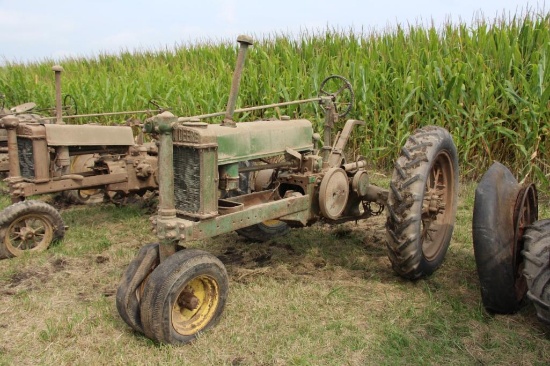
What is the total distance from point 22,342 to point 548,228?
10.1ft

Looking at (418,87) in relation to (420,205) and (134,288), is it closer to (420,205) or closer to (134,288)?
(420,205)

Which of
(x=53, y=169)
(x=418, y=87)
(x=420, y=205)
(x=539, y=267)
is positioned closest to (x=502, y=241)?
(x=539, y=267)

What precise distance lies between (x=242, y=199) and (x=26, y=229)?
202cm

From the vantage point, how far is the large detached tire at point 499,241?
2.93 meters

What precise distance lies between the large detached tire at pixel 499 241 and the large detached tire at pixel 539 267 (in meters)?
0.14

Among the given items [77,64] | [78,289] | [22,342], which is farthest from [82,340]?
[77,64]

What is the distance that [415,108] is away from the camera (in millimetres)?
6453

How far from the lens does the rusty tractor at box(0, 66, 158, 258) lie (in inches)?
173

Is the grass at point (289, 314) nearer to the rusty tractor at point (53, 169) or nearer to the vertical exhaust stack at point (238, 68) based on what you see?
the rusty tractor at point (53, 169)

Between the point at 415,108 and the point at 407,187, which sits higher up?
the point at 415,108

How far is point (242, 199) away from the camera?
3.84 metres

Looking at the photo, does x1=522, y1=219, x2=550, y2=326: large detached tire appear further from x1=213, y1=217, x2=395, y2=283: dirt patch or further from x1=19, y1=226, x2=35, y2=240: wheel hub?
x1=19, y1=226, x2=35, y2=240: wheel hub

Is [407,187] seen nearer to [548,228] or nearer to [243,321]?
[548,228]

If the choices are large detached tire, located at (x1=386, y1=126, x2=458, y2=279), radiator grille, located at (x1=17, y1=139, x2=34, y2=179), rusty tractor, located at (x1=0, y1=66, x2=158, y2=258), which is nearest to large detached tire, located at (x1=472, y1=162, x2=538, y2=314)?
large detached tire, located at (x1=386, y1=126, x2=458, y2=279)
